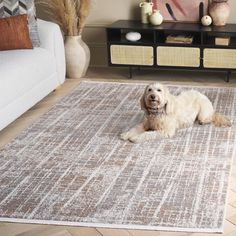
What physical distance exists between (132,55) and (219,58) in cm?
88

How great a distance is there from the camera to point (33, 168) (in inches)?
124

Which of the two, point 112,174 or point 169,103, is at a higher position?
point 169,103

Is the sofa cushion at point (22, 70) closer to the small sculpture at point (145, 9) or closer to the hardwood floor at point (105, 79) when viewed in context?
the hardwood floor at point (105, 79)

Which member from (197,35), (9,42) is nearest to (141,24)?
(197,35)

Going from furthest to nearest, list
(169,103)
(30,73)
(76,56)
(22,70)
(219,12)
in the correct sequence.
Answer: (76,56) → (219,12) → (30,73) → (22,70) → (169,103)

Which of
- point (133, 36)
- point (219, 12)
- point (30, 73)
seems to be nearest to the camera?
point (30, 73)

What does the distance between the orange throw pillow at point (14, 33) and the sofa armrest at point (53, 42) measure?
0.20 meters

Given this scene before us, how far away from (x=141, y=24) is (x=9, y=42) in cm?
148

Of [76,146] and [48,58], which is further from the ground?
[48,58]

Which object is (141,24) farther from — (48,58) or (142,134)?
(142,134)

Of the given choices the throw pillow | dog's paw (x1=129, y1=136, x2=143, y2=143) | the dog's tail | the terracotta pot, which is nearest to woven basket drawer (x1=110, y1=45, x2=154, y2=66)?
the terracotta pot

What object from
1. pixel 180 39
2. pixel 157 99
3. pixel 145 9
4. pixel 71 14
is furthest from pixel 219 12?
pixel 157 99

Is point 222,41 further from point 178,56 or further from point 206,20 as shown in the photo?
point 178,56

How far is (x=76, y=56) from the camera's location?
5098mm
